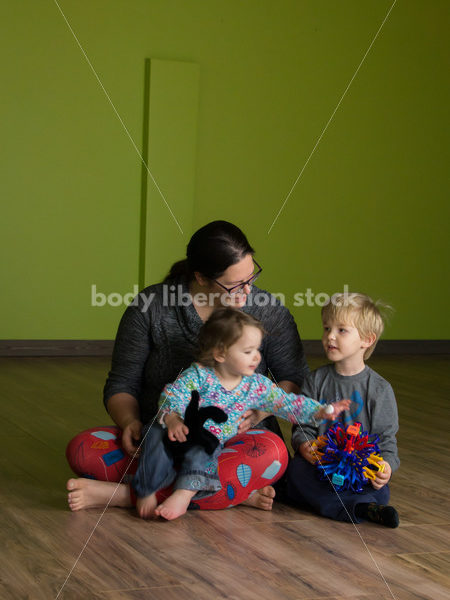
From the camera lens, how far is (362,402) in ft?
6.77

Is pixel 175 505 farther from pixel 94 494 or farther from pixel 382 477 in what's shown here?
pixel 382 477

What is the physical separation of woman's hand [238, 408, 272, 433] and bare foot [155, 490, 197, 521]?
22 cm

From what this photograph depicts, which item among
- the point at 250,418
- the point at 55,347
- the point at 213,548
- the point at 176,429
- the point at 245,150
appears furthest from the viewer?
the point at 245,150

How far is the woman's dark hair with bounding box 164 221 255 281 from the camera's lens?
2.00m

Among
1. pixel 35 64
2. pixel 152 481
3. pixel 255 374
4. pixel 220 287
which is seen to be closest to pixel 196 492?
pixel 152 481

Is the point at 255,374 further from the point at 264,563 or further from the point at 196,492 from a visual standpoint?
the point at 264,563

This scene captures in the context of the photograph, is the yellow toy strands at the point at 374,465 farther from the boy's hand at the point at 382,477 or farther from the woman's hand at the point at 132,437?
the woman's hand at the point at 132,437

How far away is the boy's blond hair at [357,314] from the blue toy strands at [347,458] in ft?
0.75

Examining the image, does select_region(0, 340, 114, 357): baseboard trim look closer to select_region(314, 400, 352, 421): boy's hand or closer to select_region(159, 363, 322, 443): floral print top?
select_region(159, 363, 322, 443): floral print top

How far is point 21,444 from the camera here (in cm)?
254

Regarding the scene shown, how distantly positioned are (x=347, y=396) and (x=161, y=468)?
0.49 metres

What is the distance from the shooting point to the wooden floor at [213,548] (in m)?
1.53

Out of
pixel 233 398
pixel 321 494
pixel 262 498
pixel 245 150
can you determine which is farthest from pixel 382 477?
→ pixel 245 150

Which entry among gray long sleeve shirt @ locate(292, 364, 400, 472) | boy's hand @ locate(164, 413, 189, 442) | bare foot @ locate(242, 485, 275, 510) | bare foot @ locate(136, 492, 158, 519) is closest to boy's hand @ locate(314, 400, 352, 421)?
gray long sleeve shirt @ locate(292, 364, 400, 472)
